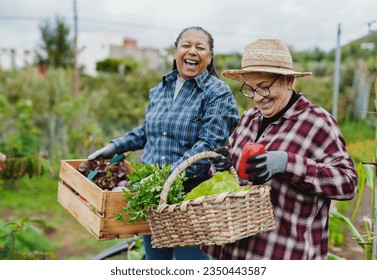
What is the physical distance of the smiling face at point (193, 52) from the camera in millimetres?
2104

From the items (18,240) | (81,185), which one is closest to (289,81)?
(81,185)

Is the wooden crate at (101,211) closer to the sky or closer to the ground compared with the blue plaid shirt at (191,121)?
closer to the ground

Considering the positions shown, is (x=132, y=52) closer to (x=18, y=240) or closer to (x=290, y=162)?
(x=18, y=240)

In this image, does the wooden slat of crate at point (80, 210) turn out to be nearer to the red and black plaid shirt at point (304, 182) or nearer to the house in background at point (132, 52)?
the red and black plaid shirt at point (304, 182)

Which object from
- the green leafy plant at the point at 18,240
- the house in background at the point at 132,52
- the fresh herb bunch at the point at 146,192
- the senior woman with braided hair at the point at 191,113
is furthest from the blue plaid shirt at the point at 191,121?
the house in background at the point at 132,52

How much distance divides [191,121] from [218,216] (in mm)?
618

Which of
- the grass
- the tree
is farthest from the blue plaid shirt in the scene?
the tree

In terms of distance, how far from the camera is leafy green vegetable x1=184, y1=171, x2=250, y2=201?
5.53 ft

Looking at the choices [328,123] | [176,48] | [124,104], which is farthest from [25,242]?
[124,104]

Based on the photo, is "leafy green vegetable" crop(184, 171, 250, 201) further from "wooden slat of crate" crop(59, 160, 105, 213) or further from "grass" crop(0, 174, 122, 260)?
"grass" crop(0, 174, 122, 260)

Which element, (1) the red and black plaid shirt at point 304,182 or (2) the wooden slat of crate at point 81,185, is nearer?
(1) the red and black plaid shirt at point 304,182

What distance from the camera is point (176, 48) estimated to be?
2188mm
